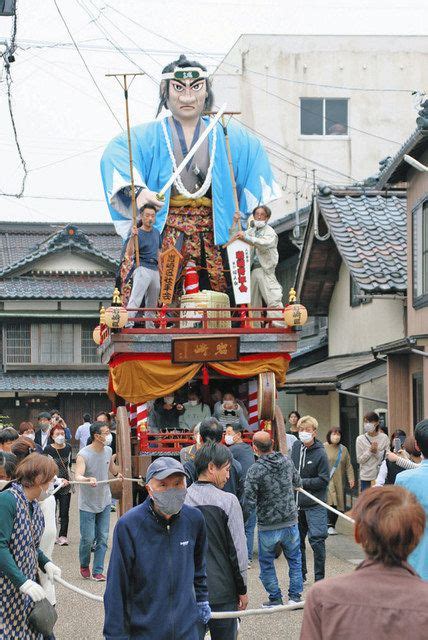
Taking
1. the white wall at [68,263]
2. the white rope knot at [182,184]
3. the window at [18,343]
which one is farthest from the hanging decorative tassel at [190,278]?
the white wall at [68,263]

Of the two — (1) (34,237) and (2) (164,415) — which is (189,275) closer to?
→ (2) (164,415)

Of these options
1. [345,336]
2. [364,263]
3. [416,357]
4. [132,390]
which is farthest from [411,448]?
[345,336]

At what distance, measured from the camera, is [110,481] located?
12.9 metres

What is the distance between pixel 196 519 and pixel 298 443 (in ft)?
21.2

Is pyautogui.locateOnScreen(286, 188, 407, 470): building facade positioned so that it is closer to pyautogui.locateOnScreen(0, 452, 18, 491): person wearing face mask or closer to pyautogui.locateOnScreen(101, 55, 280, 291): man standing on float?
pyautogui.locateOnScreen(101, 55, 280, 291): man standing on float

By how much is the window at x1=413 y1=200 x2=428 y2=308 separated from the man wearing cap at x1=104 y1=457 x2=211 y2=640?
1083 cm

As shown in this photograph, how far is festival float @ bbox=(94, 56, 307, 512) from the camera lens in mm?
13555

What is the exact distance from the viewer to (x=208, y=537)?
7.00 metres

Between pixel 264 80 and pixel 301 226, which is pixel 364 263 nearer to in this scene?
pixel 301 226

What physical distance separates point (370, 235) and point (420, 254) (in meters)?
3.42

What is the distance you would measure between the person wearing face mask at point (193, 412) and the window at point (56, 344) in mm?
24930

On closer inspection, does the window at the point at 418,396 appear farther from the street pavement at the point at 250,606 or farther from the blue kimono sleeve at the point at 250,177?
the blue kimono sleeve at the point at 250,177

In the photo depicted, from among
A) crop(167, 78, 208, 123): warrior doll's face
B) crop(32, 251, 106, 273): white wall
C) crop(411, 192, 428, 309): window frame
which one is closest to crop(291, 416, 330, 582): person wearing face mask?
crop(411, 192, 428, 309): window frame

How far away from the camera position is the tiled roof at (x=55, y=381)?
38031mm
